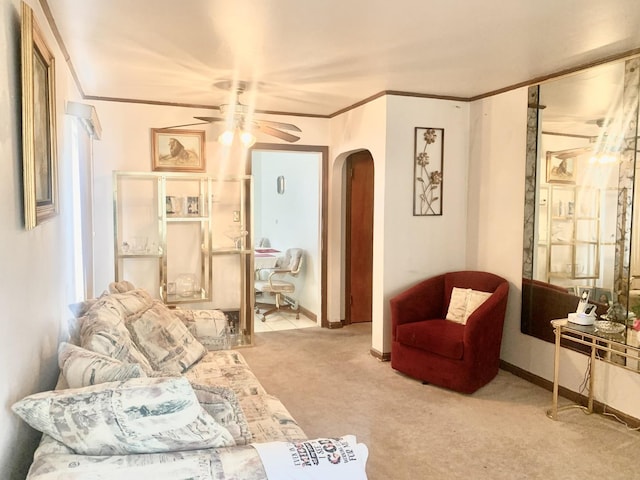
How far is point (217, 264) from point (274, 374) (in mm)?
1568

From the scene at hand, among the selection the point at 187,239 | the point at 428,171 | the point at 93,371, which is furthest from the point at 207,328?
the point at 428,171

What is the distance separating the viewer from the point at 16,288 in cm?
169

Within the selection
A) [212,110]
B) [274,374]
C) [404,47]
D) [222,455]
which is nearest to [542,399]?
[274,374]

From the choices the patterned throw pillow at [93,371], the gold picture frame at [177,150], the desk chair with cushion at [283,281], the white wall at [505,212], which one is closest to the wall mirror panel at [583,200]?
the white wall at [505,212]

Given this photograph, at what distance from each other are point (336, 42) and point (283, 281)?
4192 mm

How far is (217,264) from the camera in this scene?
5.30 m

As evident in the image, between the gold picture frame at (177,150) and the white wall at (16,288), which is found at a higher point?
the gold picture frame at (177,150)

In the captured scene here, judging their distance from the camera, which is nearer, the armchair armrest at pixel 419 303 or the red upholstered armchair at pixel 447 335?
the red upholstered armchair at pixel 447 335

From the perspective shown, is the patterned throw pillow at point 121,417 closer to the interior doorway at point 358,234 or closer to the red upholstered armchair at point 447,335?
the red upholstered armchair at point 447,335

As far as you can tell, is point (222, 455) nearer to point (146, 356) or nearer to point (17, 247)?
point (17, 247)

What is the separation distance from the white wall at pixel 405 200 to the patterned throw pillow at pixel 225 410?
291 centimetres

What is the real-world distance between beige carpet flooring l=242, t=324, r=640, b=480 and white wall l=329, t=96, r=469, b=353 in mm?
799

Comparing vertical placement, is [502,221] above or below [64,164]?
below

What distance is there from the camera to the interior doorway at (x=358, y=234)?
580cm
